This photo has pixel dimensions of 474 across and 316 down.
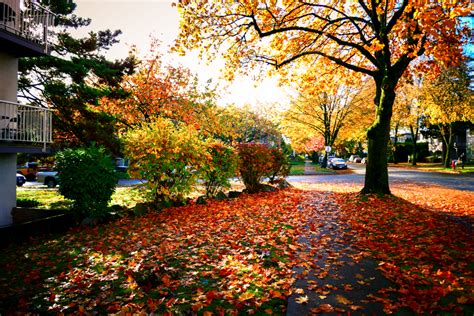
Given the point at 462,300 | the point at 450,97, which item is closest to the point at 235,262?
the point at 462,300

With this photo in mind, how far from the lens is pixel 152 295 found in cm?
404

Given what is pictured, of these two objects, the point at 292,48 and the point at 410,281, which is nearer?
the point at 410,281

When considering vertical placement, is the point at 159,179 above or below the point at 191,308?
above

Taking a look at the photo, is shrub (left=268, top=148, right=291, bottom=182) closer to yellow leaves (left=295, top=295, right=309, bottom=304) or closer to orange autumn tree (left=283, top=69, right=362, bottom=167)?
yellow leaves (left=295, top=295, right=309, bottom=304)

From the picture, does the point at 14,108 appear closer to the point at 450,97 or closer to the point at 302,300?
the point at 302,300

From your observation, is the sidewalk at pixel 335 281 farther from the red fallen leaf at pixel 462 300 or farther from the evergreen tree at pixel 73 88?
the evergreen tree at pixel 73 88

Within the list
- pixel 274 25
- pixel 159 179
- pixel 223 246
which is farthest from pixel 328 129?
pixel 223 246

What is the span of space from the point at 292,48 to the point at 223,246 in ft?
32.7

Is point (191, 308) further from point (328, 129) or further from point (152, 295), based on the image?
point (328, 129)

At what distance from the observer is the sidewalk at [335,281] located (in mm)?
3469

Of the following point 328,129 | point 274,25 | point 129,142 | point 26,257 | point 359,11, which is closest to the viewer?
point 26,257

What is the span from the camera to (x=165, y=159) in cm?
972

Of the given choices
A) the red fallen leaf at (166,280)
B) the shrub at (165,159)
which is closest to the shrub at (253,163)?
the shrub at (165,159)

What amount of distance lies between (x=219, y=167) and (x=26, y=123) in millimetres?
7197
